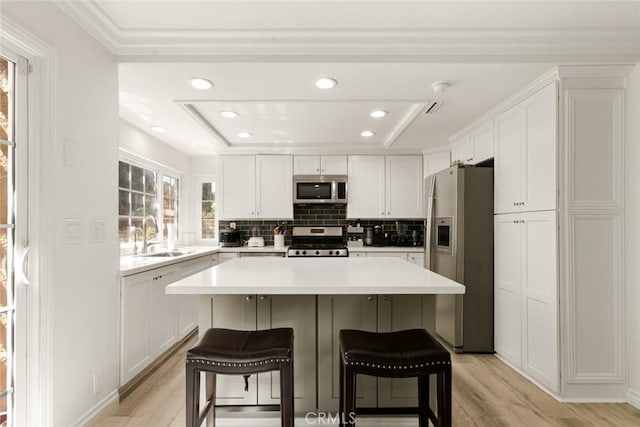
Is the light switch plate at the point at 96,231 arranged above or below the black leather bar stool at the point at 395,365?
above

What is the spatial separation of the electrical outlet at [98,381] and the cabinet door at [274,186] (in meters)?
2.99

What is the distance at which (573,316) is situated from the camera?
7.52 feet

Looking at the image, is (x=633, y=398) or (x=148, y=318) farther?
(x=148, y=318)

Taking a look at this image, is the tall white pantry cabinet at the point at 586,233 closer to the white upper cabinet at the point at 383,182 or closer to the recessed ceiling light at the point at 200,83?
the recessed ceiling light at the point at 200,83

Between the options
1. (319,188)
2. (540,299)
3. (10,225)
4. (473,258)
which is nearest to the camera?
(10,225)

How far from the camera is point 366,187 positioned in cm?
493

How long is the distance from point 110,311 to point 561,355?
2932mm

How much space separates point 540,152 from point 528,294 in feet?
3.45

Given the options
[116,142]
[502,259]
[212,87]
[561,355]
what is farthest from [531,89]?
[116,142]

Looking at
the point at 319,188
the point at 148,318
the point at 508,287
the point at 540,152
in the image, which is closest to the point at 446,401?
the point at 508,287

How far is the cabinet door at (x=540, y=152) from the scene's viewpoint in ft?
7.72

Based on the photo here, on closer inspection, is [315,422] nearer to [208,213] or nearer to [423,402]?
[423,402]

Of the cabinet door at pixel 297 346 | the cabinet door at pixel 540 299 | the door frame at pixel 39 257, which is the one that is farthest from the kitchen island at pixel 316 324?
the cabinet door at pixel 540 299

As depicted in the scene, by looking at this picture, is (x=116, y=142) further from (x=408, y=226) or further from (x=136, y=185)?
(x=408, y=226)
